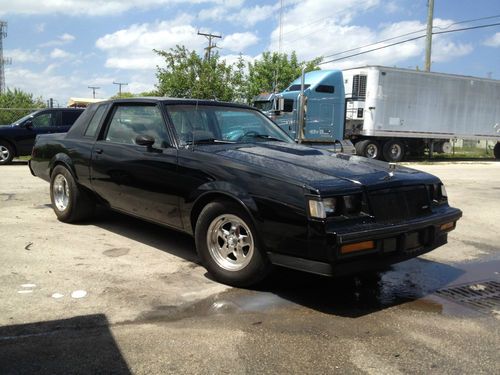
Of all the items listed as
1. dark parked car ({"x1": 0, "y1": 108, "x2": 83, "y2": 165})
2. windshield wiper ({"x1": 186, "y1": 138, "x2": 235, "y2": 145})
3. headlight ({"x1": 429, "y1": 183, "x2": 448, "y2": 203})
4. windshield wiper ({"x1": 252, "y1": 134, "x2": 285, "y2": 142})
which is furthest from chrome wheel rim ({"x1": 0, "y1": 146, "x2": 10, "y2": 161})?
headlight ({"x1": 429, "y1": 183, "x2": 448, "y2": 203})

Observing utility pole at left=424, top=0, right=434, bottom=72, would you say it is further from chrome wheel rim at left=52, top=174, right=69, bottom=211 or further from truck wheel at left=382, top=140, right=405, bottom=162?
chrome wheel rim at left=52, top=174, right=69, bottom=211

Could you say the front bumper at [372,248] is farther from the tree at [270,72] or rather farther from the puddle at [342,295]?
the tree at [270,72]

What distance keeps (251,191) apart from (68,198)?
323 centimetres

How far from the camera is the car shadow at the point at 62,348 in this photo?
108 inches

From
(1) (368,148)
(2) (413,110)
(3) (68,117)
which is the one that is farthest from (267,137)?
(2) (413,110)

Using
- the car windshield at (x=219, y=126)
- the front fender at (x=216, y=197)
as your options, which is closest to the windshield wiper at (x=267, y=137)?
the car windshield at (x=219, y=126)

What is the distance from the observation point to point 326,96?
687 inches

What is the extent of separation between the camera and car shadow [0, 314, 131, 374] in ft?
9.02

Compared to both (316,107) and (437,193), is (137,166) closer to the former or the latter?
(437,193)

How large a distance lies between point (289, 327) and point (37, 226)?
3913 mm

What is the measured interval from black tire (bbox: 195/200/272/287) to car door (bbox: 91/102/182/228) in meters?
0.43

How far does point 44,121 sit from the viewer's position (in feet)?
47.8

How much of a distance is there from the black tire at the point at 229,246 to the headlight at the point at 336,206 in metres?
0.59

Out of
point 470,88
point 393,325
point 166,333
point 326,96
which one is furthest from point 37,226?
point 470,88
